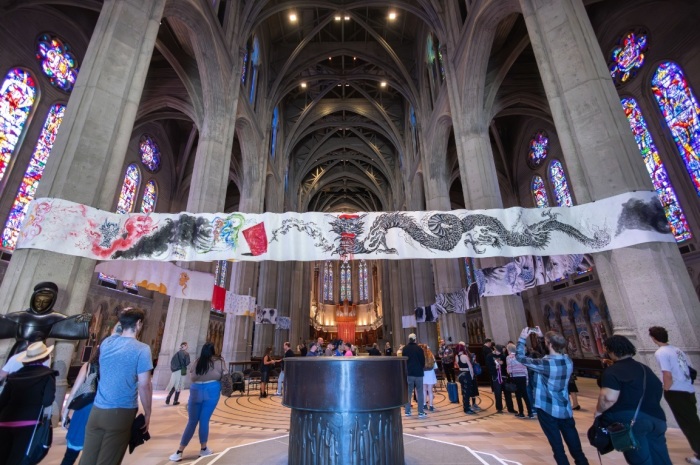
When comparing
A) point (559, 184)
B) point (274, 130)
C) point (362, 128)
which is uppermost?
point (362, 128)

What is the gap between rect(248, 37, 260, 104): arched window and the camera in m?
16.9

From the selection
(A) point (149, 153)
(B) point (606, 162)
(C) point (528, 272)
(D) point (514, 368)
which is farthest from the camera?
(A) point (149, 153)

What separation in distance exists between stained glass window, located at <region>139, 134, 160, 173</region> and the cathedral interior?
13 centimetres

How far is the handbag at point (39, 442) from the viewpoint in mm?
2490

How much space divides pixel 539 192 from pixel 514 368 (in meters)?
16.0

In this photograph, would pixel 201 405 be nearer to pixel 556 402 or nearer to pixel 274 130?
pixel 556 402

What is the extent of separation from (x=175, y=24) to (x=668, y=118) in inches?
731

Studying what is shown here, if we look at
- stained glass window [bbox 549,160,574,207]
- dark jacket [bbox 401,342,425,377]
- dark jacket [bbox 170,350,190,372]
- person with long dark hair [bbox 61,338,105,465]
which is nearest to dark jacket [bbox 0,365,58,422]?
person with long dark hair [bbox 61,338,105,465]

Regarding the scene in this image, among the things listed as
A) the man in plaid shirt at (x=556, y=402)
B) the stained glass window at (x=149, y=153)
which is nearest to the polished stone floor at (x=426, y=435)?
the man in plaid shirt at (x=556, y=402)

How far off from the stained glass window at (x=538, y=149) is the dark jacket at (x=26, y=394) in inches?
855

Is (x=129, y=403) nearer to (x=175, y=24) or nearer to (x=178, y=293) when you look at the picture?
(x=178, y=293)

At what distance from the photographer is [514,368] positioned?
646 cm

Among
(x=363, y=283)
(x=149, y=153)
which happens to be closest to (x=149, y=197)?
(x=149, y=153)

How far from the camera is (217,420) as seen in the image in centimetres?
647
